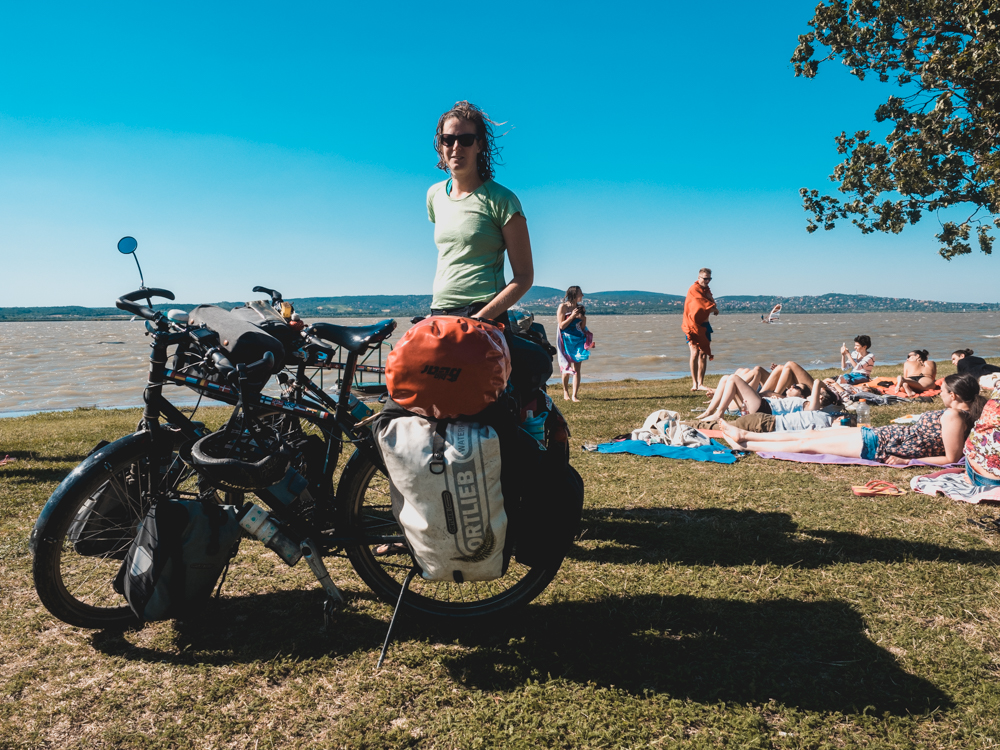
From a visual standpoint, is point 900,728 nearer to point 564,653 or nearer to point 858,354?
point 564,653

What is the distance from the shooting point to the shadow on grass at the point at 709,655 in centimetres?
249

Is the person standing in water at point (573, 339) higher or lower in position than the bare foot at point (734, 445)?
higher

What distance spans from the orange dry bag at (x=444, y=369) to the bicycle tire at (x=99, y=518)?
1.40 m

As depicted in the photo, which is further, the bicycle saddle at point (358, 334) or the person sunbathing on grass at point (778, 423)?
the person sunbathing on grass at point (778, 423)

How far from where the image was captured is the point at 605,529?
4461 millimetres

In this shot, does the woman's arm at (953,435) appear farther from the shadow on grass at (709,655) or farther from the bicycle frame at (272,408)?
the bicycle frame at (272,408)

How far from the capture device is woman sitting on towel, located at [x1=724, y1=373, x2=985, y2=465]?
5.79 meters

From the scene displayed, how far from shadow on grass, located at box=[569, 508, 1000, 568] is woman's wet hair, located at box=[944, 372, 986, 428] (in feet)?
7.90

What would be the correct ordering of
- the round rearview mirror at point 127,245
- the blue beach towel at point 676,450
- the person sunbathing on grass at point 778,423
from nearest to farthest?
the round rearview mirror at point 127,245
the blue beach towel at point 676,450
the person sunbathing on grass at point 778,423

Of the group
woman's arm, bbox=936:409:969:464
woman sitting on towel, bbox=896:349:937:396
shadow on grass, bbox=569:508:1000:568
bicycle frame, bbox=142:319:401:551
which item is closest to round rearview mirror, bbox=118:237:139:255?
bicycle frame, bbox=142:319:401:551

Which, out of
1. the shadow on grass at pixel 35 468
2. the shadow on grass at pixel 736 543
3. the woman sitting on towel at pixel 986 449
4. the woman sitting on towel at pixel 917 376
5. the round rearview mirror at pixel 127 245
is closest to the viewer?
the round rearview mirror at pixel 127 245

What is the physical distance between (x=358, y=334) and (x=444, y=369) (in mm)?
823

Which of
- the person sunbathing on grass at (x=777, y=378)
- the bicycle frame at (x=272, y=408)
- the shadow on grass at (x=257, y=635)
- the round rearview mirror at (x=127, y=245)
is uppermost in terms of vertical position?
the round rearview mirror at (x=127, y=245)

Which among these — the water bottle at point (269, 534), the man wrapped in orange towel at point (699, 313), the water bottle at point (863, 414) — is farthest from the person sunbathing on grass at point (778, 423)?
the water bottle at point (269, 534)
